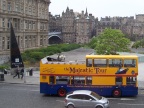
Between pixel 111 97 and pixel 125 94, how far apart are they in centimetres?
A: 124

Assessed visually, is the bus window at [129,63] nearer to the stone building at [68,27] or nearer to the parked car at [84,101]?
the parked car at [84,101]

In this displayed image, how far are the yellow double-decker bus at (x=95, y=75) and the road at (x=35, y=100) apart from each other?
0.84 m

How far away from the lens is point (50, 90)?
2858cm

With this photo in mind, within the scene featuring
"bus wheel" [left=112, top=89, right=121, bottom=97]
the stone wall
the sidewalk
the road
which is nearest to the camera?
the road

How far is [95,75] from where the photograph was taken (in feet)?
91.1

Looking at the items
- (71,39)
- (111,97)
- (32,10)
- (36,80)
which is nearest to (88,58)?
(111,97)

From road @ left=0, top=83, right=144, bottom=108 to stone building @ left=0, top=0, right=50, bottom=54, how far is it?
88.6ft

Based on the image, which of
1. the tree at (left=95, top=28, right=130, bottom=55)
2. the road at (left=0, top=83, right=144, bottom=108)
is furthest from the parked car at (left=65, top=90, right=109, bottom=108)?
the tree at (left=95, top=28, right=130, bottom=55)

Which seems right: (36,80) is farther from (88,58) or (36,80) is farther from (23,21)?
(23,21)

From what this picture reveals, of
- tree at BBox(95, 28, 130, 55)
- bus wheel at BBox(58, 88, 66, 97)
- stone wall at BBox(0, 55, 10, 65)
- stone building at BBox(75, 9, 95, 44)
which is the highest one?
stone building at BBox(75, 9, 95, 44)

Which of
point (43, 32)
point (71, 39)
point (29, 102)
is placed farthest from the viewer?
point (71, 39)

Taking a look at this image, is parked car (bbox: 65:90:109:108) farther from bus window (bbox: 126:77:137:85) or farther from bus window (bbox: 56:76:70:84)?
bus window (bbox: 126:77:137:85)

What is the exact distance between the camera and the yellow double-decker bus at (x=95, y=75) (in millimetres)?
27500

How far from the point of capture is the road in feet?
82.1
